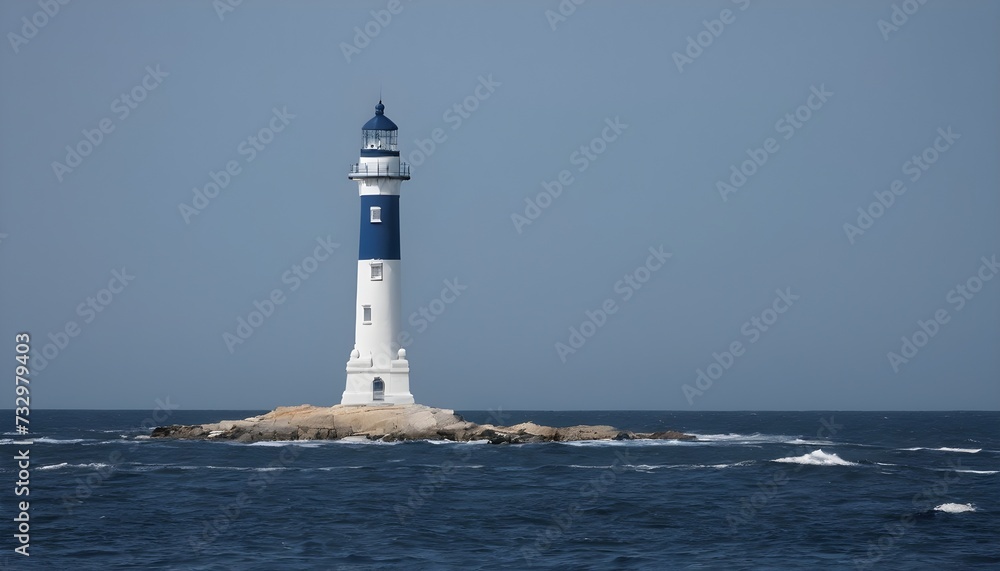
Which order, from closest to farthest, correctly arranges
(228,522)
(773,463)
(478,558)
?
(478,558)
(228,522)
(773,463)

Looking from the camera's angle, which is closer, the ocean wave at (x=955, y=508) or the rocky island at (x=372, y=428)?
the ocean wave at (x=955, y=508)

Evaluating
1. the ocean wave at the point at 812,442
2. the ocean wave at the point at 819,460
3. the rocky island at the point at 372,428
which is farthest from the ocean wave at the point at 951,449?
the rocky island at the point at 372,428

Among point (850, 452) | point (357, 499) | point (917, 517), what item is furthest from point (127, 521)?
point (850, 452)

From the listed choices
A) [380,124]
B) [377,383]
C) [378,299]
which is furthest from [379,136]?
[377,383]

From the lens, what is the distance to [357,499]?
1501 inches

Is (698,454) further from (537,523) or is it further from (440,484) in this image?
(537,523)

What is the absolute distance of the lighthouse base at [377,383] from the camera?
56594 mm

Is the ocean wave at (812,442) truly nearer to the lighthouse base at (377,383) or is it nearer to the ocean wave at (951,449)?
the ocean wave at (951,449)

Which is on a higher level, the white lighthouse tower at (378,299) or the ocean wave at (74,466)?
the white lighthouse tower at (378,299)

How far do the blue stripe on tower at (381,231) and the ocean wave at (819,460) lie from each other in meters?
18.0

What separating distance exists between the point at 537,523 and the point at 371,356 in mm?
23841

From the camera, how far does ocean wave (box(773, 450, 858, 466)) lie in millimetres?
49531

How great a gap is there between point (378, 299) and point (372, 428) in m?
5.36

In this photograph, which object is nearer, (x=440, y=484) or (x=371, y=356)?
(x=440, y=484)
